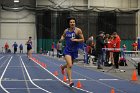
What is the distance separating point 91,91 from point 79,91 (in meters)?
0.38

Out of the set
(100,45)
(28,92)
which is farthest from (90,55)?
(28,92)

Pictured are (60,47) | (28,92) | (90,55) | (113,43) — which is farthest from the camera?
(60,47)

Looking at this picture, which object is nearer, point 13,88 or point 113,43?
point 13,88

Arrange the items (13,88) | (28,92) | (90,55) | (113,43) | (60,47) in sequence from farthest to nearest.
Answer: (60,47), (90,55), (113,43), (13,88), (28,92)

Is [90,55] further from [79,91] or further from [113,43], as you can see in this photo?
[79,91]

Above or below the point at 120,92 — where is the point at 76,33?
above

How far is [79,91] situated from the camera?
1173 centimetres

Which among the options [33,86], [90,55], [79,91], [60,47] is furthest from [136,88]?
[60,47]

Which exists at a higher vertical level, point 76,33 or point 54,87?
point 76,33

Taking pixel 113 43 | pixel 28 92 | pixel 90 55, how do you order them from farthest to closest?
pixel 90 55, pixel 113 43, pixel 28 92

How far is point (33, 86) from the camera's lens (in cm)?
1316

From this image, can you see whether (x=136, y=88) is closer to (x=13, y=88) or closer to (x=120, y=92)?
(x=120, y=92)

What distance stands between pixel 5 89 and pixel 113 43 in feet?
34.4

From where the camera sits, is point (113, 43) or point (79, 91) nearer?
point (79, 91)
